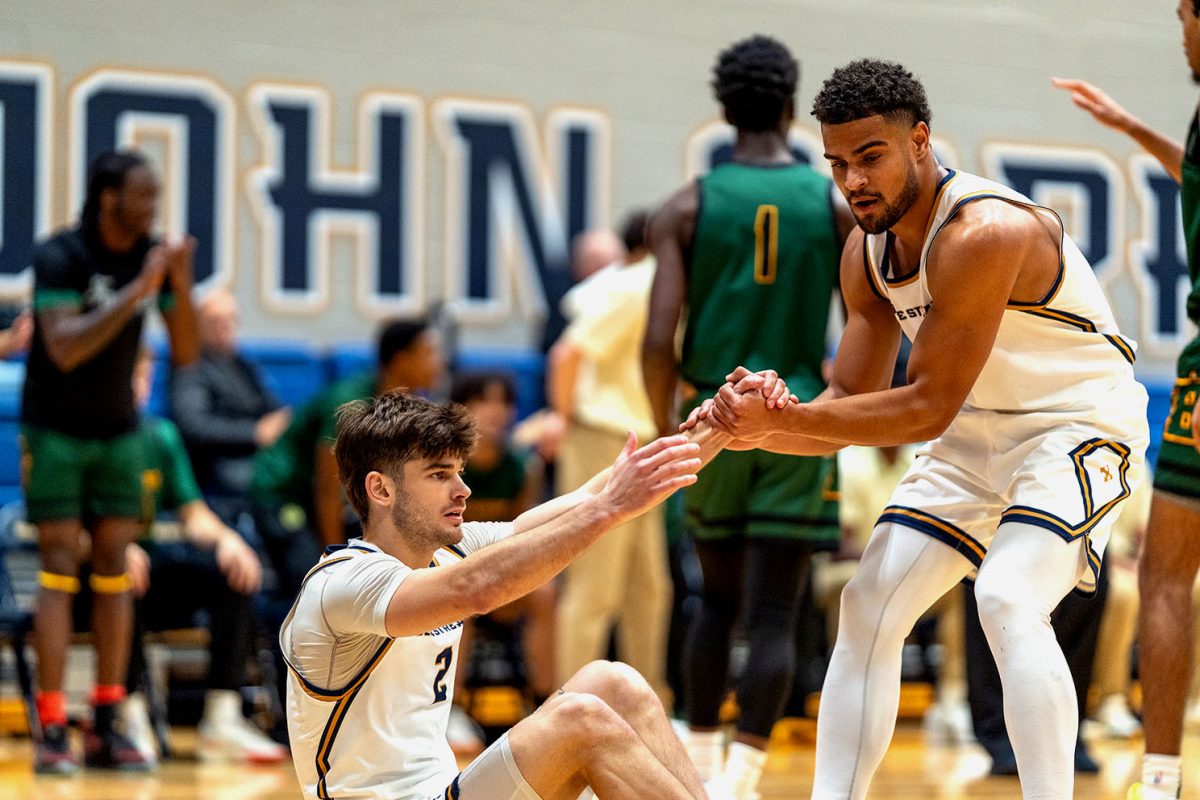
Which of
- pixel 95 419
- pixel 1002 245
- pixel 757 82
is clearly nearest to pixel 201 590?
pixel 95 419

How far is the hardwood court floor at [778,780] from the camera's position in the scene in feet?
16.0

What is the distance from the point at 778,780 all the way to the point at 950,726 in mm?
1988

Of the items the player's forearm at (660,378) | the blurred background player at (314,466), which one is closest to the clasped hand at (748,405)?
the player's forearm at (660,378)

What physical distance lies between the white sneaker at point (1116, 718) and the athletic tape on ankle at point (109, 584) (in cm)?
409

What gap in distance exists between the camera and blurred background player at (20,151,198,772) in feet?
17.7

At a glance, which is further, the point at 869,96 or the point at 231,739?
the point at 231,739

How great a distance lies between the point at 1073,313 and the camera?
127 inches

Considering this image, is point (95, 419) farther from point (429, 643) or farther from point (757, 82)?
point (429, 643)

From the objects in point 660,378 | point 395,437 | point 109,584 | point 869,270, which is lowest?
point 109,584

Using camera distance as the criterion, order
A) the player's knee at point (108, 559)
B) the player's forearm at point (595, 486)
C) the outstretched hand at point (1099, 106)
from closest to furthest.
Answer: the player's forearm at point (595, 486) < the outstretched hand at point (1099, 106) < the player's knee at point (108, 559)

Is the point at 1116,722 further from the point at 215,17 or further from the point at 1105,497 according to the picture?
the point at 215,17

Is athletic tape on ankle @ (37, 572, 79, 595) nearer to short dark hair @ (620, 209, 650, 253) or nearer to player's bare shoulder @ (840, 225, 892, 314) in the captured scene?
short dark hair @ (620, 209, 650, 253)

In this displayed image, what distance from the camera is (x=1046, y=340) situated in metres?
3.24

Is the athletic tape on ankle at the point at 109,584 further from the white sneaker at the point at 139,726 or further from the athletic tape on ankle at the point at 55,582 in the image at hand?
the white sneaker at the point at 139,726
